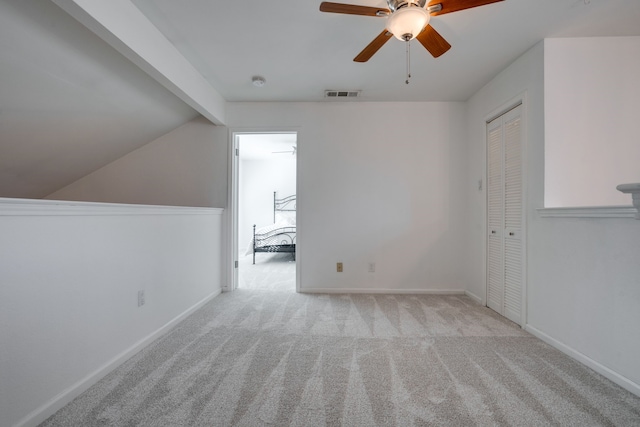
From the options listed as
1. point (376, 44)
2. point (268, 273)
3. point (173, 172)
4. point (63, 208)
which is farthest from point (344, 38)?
point (268, 273)

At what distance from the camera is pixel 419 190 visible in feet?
10.3

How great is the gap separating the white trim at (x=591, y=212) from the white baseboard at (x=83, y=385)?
305cm

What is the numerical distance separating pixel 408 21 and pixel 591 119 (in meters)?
1.68

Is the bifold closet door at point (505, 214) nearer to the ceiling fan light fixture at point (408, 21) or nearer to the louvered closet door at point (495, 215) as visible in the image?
the louvered closet door at point (495, 215)

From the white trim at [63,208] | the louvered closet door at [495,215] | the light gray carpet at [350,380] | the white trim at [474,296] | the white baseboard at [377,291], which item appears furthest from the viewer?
the white baseboard at [377,291]

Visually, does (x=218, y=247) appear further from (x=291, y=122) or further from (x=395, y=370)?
(x=395, y=370)

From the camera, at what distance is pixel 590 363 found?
1.59m

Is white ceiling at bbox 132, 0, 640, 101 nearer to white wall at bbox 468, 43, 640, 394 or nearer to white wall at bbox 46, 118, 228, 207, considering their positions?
white wall at bbox 468, 43, 640, 394

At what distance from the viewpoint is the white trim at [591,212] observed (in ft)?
4.70

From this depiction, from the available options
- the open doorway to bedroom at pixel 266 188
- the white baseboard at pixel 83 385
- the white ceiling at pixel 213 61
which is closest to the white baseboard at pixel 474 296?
the white ceiling at pixel 213 61

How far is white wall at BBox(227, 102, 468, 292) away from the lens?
3.12 metres

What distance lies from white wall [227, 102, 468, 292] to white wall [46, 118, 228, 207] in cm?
44

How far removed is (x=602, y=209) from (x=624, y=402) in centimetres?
102

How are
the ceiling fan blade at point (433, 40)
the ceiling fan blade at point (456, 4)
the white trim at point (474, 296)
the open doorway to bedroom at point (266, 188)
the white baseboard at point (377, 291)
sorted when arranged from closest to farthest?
the ceiling fan blade at point (456, 4) → the ceiling fan blade at point (433, 40) → the white trim at point (474, 296) → the white baseboard at point (377, 291) → the open doorway to bedroom at point (266, 188)
